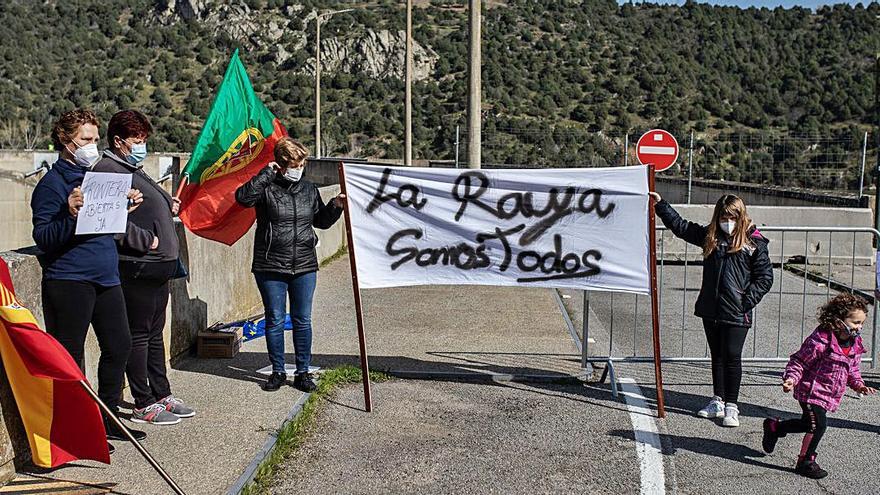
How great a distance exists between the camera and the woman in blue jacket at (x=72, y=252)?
5332 millimetres

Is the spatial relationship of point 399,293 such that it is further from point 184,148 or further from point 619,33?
point 619,33

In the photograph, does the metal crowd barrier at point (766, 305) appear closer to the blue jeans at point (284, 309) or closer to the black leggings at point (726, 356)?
the black leggings at point (726, 356)

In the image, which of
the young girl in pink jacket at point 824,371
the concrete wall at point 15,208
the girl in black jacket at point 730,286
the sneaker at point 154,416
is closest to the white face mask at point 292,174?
the sneaker at point 154,416

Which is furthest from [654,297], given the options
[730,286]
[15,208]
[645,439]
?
[15,208]

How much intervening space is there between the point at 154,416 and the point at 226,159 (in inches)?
92.9

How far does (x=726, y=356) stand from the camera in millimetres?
6770

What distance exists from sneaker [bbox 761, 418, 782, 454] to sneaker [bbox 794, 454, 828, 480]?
236 millimetres

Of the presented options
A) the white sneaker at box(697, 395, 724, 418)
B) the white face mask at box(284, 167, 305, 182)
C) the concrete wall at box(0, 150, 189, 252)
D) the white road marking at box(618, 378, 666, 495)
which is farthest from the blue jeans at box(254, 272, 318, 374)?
the concrete wall at box(0, 150, 189, 252)

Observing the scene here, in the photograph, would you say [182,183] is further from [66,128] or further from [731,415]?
[731,415]

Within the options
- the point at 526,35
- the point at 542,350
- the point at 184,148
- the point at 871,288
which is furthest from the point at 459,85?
the point at 542,350

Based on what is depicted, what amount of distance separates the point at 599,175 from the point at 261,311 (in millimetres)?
5353

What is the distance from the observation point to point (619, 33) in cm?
7325

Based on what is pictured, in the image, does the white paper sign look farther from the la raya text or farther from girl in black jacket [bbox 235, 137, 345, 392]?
the la raya text

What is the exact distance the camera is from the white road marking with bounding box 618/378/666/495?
5.56 m
